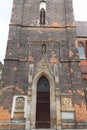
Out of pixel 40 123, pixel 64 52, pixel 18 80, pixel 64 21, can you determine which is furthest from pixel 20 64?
pixel 64 21

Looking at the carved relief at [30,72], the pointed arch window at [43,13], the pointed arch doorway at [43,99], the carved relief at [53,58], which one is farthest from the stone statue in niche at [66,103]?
the pointed arch window at [43,13]

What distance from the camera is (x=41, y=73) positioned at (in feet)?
59.6

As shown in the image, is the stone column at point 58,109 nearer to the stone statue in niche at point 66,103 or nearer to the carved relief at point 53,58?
the stone statue in niche at point 66,103

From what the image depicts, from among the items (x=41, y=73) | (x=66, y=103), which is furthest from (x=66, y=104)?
(x=41, y=73)

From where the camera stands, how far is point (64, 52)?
63.7 feet

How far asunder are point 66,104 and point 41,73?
3517 mm

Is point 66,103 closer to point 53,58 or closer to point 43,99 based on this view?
point 43,99

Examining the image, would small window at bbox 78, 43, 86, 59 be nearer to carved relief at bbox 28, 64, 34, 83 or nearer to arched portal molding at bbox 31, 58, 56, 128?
arched portal molding at bbox 31, 58, 56, 128

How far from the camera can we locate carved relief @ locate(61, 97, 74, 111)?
16.6 meters

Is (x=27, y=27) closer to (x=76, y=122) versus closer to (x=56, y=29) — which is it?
(x=56, y=29)

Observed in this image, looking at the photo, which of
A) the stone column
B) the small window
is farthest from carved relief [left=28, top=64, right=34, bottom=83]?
the small window

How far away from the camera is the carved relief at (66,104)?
16594mm

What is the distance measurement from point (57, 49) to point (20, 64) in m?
3.85

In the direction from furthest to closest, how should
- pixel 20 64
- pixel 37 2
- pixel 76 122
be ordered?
pixel 37 2 < pixel 20 64 < pixel 76 122
